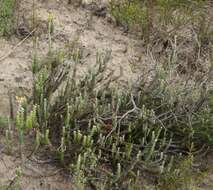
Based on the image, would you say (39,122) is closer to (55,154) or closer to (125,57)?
(55,154)

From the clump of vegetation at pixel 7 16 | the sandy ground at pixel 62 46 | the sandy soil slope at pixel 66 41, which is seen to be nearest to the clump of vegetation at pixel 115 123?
the sandy ground at pixel 62 46

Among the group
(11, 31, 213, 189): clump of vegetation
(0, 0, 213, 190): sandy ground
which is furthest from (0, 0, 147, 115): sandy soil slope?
(11, 31, 213, 189): clump of vegetation

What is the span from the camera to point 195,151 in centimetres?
348

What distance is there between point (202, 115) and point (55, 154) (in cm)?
106

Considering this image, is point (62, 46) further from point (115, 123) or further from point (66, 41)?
point (115, 123)

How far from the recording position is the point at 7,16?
429cm

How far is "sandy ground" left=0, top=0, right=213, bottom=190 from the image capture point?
373 cm

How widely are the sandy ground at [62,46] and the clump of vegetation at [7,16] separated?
80 millimetres

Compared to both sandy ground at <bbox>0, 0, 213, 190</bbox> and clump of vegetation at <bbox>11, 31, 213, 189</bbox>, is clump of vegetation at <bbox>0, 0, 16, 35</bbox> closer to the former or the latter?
sandy ground at <bbox>0, 0, 213, 190</bbox>

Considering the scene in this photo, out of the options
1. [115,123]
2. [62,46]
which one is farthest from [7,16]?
[115,123]

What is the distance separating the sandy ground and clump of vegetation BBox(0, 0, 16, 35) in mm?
80

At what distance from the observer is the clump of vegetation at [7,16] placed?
4.20 m

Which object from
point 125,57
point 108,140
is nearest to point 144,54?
point 125,57

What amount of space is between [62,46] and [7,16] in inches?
21.8
